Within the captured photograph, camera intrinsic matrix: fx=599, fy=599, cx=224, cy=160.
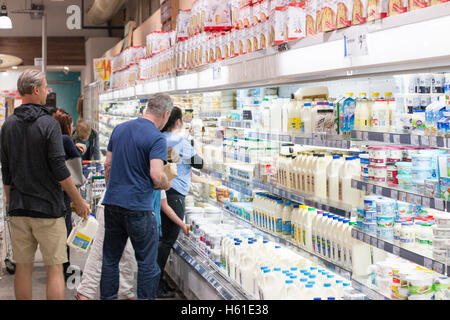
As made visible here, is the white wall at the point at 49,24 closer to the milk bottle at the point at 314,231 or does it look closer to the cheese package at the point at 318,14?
the milk bottle at the point at 314,231

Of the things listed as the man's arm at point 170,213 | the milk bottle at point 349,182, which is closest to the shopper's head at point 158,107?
the man's arm at point 170,213

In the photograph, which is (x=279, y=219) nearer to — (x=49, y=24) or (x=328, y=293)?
(x=328, y=293)

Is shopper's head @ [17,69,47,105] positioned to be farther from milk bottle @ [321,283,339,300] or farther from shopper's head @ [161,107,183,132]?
milk bottle @ [321,283,339,300]

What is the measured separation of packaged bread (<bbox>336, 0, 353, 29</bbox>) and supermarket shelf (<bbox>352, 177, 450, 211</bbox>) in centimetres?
77

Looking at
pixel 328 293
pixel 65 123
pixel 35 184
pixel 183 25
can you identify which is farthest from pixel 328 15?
pixel 65 123

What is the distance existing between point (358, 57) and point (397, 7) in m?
0.27

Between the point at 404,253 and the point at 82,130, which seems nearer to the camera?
the point at 404,253

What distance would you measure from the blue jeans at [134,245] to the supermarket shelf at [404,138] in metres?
1.89

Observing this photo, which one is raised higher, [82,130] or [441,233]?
[82,130]

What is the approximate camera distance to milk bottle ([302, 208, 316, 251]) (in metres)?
3.71

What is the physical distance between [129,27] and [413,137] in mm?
11060

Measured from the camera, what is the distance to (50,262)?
13.9 ft

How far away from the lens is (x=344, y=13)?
280 cm

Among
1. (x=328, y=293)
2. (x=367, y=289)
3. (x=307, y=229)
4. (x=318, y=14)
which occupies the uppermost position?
(x=318, y=14)
